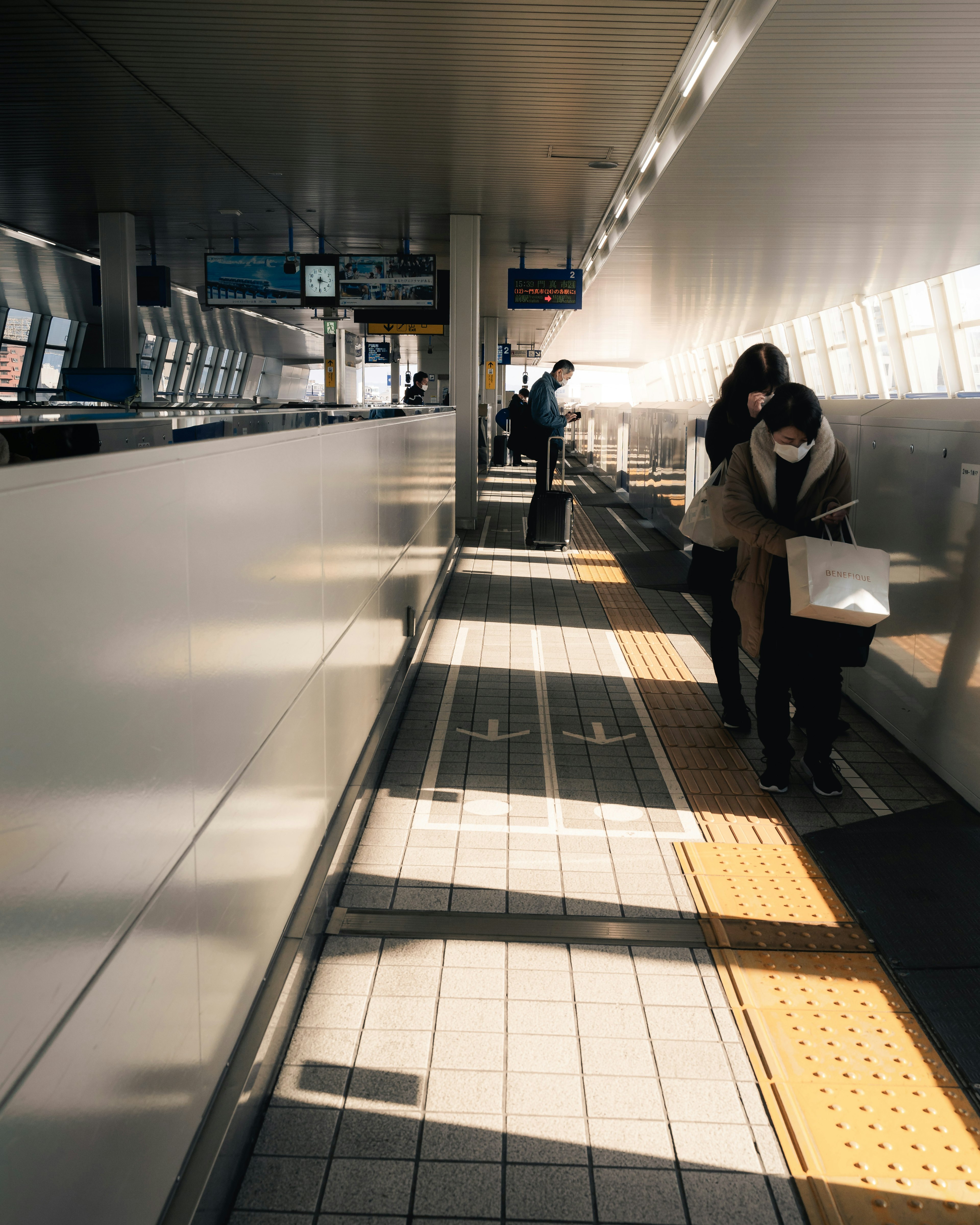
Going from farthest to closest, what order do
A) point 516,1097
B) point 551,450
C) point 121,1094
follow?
point 551,450, point 516,1097, point 121,1094

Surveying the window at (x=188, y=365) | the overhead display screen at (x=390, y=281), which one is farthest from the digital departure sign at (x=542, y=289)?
the window at (x=188, y=365)

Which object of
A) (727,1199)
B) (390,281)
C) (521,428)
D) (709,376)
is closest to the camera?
(727,1199)

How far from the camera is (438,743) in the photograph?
16.2 feet

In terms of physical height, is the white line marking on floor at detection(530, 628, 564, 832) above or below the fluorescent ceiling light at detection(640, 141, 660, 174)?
below

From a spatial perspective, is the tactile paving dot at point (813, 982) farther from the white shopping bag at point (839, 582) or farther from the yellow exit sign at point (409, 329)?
the yellow exit sign at point (409, 329)

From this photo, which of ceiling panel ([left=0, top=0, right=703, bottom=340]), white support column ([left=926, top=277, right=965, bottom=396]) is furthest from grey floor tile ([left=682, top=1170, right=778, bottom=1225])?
white support column ([left=926, top=277, right=965, bottom=396])

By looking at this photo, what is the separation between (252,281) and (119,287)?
1793 mm

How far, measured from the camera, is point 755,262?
15.6 meters

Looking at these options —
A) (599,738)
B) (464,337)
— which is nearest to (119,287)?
(464,337)

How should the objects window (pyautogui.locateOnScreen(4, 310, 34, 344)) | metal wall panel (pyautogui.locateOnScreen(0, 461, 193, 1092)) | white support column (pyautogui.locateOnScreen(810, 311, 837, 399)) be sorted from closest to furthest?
metal wall panel (pyautogui.locateOnScreen(0, 461, 193, 1092))
window (pyautogui.locateOnScreen(4, 310, 34, 344))
white support column (pyautogui.locateOnScreen(810, 311, 837, 399))

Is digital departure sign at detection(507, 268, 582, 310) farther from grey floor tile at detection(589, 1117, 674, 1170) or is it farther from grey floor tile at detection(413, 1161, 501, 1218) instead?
grey floor tile at detection(413, 1161, 501, 1218)

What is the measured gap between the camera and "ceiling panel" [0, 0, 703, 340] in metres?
6.41

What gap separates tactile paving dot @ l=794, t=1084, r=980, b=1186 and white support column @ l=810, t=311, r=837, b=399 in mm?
24488

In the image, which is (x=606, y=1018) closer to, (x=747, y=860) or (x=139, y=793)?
(x=747, y=860)
